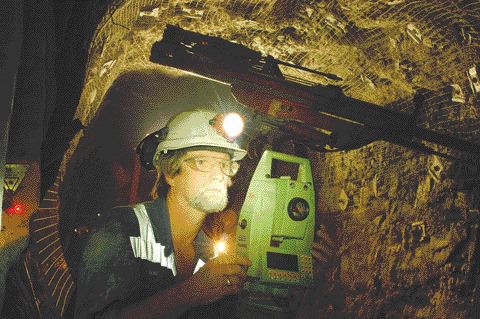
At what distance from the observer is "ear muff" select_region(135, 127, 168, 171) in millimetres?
2699

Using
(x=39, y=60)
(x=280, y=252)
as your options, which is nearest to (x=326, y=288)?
(x=280, y=252)

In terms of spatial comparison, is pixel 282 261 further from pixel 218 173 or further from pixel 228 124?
pixel 228 124

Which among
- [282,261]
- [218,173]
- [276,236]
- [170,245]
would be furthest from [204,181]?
[282,261]

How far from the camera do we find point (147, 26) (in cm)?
332

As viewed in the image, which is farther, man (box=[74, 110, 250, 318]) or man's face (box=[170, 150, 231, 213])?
man's face (box=[170, 150, 231, 213])

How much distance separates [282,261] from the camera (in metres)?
2.57

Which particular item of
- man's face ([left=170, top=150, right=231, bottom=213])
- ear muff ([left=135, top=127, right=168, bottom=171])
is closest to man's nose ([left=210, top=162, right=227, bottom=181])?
man's face ([left=170, top=150, right=231, bottom=213])

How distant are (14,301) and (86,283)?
620mm

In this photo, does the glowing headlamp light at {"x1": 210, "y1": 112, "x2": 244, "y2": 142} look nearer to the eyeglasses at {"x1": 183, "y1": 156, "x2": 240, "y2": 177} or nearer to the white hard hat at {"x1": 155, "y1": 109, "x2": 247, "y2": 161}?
the white hard hat at {"x1": 155, "y1": 109, "x2": 247, "y2": 161}

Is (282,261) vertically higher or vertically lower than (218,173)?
lower

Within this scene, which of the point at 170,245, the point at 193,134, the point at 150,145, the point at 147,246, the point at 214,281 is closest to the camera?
the point at 214,281

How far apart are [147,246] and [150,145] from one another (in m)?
0.73

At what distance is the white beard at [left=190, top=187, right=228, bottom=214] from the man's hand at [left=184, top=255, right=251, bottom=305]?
0.41 meters

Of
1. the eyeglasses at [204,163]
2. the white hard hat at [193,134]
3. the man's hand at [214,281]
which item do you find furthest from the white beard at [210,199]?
the man's hand at [214,281]
